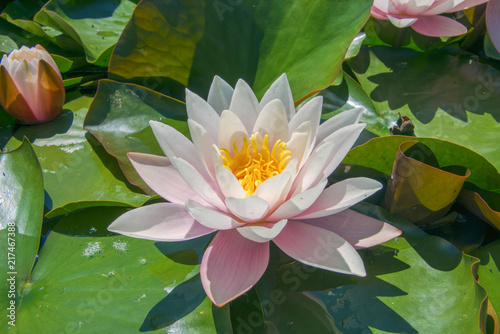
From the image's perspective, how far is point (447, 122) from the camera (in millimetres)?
1819

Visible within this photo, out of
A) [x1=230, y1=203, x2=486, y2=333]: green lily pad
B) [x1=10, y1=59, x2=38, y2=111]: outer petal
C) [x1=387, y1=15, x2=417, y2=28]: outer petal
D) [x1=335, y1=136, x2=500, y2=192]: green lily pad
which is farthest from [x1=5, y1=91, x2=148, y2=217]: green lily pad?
[x1=387, y1=15, x2=417, y2=28]: outer petal

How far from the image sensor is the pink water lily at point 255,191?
3.76 ft

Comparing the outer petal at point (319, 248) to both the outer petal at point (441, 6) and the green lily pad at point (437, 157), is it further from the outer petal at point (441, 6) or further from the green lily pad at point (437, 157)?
the outer petal at point (441, 6)

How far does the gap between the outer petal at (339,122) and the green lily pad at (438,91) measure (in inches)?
23.9

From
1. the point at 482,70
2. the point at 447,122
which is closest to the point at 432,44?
the point at 482,70

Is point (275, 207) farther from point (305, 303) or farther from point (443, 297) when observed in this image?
point (443, 297)

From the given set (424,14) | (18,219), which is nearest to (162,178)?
(18,219)

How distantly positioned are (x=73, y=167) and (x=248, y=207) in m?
0.99

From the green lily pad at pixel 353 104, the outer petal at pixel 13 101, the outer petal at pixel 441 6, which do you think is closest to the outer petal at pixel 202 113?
the green lily pad at pixel 353 104

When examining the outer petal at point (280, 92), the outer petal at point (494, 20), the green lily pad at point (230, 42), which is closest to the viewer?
the outer petal at point (280, 92)

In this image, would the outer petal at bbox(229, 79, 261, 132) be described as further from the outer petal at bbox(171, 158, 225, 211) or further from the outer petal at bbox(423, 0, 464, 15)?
the outer petal at bbox(423, 0, 464, 15)

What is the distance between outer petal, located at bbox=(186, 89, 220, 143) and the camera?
135 centimetres

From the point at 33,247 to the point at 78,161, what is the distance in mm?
462

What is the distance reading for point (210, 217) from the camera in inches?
44.4
